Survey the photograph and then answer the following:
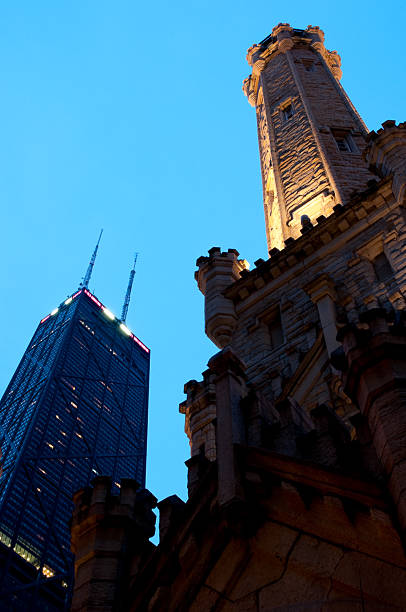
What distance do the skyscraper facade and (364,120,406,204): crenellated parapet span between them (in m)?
59.6

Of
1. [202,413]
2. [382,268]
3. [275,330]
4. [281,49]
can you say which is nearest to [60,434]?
[281,49]

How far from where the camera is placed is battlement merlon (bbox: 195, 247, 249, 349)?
19.1 m

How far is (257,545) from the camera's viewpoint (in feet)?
25.9

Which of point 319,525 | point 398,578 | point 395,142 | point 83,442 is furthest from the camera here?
point 83,442

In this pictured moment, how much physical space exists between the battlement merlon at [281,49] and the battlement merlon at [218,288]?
871 inches

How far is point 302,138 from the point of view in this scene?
1108 inches

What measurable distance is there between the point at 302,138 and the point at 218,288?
35.5ft

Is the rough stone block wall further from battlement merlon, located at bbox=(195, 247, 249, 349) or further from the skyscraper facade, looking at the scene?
the skyscraper facade

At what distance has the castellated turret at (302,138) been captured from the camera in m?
24.0

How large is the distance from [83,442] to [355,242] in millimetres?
82560

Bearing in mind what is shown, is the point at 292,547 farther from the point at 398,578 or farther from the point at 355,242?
the point at 355,242

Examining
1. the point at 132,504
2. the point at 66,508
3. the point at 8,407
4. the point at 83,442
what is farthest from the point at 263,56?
the point at 8,407

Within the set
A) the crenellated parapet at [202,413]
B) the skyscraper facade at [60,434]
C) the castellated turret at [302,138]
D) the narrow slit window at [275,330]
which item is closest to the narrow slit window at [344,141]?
the castellated turret at [302,138]

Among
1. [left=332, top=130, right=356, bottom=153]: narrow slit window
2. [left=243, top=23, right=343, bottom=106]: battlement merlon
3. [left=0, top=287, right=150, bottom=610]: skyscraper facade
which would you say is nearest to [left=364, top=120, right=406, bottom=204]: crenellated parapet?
[left=332, top=130, right=356, bottom=153]: narrow slit window
